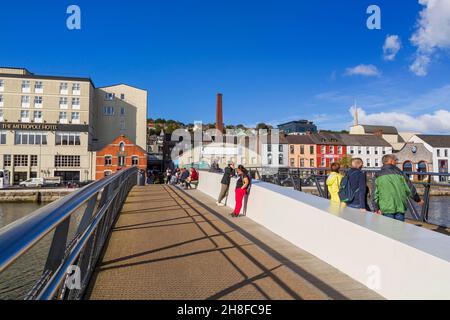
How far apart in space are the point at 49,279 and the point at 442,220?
7195mm

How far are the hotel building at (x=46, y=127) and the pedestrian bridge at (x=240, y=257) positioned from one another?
196 feet

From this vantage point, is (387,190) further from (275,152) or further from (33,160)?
(275,152)

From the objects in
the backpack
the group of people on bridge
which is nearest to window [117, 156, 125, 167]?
Result: the backpack

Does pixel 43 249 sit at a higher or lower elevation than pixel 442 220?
higher

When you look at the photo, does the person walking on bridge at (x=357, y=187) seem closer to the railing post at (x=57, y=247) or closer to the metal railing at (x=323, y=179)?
the metal railing at (x=323, y=179)

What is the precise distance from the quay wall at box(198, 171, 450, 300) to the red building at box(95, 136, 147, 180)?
57.8 meters

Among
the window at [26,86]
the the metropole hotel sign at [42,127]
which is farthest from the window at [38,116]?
the window at [26,86]

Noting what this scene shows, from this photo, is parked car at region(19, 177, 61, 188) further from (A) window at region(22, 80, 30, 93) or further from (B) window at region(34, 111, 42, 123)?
(A) window at region(22, 80, 30, 93)

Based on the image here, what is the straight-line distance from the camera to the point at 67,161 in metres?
61.7

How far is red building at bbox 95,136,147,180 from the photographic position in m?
61.7

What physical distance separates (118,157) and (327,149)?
41244 mm

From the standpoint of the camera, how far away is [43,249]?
250 centimetres
